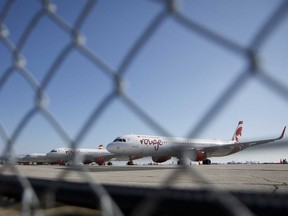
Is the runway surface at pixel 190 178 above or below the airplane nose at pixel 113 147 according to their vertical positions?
below

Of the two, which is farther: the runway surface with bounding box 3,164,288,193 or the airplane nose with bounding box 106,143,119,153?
the airplane nose with bounding box 106,143,119,153

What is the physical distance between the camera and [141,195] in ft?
4.31

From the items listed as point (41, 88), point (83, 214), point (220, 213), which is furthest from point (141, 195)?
point (41, 88)

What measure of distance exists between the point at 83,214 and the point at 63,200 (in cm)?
12

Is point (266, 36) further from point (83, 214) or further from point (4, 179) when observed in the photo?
point (4, 179)

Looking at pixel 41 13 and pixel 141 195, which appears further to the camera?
pixel 41 13

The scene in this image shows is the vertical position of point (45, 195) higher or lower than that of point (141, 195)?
higher

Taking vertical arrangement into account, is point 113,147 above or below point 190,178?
above


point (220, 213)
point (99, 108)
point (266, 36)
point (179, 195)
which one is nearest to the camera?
point (266, 36)

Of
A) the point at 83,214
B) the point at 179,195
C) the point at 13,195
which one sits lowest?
the point at 179,195

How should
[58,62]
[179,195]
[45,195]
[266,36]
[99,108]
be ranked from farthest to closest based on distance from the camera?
[45,195]
[58,62]
[179,195]
[99,108]
[266,36]

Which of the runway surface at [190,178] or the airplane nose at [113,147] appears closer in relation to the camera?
the runway surface at [190,178]

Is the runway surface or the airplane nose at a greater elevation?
the airplane nose

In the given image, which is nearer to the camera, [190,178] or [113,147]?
[190,178]
